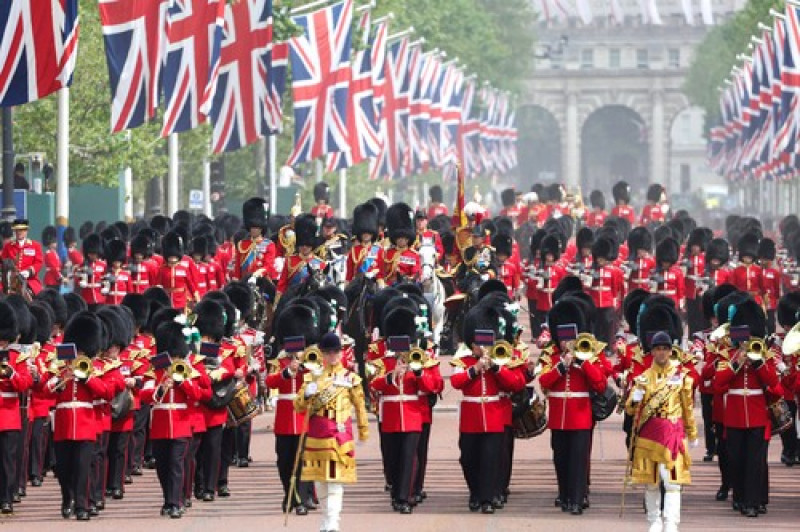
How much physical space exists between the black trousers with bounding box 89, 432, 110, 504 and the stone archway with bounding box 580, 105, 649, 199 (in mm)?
138401

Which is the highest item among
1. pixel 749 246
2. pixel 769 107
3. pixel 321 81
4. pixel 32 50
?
pixel 769 107

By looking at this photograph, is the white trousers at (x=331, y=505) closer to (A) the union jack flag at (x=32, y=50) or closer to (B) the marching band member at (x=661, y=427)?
(B) the marching band member at (x=661, y=427)

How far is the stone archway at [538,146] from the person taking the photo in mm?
157375

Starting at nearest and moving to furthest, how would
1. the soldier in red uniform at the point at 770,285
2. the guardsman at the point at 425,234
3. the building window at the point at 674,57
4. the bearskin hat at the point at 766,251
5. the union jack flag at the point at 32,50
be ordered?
1. the union jack flag at the point at 32,50
2. the guardsman at the point at 425,234
3. the soldier in red uniform at the point at 770,285
4. the bearskin hat at the point at 766,251
5. the building window at the point at 674,57

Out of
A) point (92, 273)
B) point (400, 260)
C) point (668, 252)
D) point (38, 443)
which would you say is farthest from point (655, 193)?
point (38, 443)

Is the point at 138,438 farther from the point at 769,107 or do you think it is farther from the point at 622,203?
the point at 769,107

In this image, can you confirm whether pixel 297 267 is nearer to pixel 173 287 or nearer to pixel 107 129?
pixel 173 287

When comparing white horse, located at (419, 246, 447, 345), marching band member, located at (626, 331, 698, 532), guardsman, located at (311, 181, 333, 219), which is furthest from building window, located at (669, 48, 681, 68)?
marching band member, located at (626, 331, 698, 532)

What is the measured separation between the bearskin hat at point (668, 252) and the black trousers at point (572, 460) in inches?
506

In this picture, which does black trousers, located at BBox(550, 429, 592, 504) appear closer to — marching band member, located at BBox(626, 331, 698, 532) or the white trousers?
marching band member, located at BBox(626, 331, 698, 532)

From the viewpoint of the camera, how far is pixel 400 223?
1082 inches

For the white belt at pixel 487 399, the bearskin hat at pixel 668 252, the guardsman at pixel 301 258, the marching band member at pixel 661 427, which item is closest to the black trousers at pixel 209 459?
the white belt at pixel 487 399

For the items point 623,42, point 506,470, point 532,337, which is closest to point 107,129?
point 532,337

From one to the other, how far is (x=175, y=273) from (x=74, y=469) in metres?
10.7
